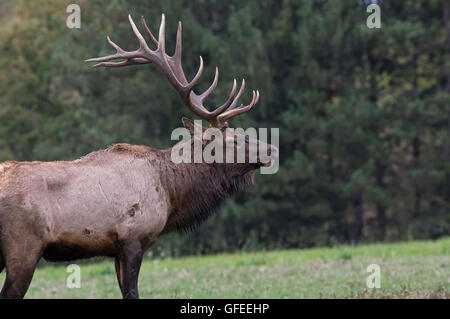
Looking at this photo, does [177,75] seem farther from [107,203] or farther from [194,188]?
[107,203]

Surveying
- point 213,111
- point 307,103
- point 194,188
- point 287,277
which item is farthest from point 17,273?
point 307,103

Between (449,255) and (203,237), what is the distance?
569 inches

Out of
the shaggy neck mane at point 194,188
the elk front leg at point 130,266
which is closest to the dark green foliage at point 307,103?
the shaggy neck mane at point 194,188

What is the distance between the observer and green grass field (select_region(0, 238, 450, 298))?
824 centimetres

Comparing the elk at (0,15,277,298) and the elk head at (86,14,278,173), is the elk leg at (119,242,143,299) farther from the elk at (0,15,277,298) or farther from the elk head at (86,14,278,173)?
the elk head at (86,14,278,173)

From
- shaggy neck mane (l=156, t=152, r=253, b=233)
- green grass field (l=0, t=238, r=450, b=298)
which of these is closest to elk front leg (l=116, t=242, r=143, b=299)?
shaggy neck mane (l=156, t=152, r=253, b=233)

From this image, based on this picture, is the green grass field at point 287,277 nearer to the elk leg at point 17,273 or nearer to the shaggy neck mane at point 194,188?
the shaggy neck mane at point 194,188

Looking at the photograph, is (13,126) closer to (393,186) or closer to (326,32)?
(326,32)

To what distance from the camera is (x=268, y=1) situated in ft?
83.5

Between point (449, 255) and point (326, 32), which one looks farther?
point (326, 32)

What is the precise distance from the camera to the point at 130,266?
18.9 ft

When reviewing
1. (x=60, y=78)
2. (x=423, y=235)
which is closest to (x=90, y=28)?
(x=60, y=78)
